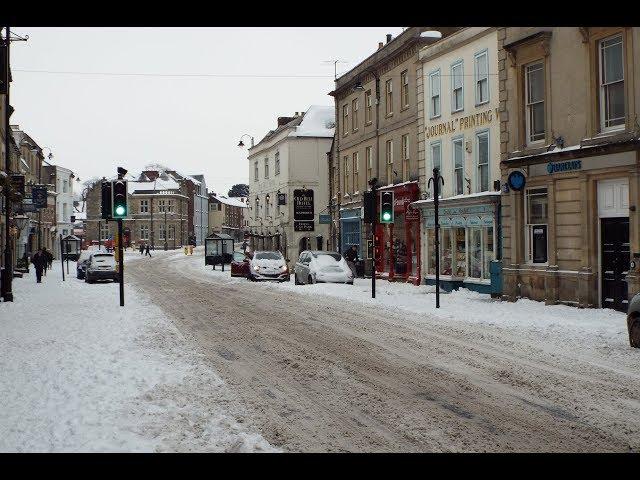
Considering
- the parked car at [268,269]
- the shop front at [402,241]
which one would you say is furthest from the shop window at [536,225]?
the parked car at [268,269]

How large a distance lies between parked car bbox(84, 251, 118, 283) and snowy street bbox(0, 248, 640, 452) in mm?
20161

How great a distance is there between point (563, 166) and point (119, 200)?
11954 mm

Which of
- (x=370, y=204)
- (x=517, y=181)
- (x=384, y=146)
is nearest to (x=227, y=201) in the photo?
(x=384, y=146)

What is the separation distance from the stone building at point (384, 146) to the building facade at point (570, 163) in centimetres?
893

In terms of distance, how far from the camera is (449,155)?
2873 cm

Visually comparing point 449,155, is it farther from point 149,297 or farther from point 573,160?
point 149,297

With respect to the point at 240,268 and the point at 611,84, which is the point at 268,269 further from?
the point at 611,84

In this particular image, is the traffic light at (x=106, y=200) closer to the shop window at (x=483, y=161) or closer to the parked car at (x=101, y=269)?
the shop window at (x=483, y=161)

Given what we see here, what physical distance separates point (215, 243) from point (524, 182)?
134ft

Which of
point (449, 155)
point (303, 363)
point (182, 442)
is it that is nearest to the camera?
point (182, 442)

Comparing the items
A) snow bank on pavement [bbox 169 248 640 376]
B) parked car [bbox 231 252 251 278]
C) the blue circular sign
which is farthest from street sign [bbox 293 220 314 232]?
the blue circular sign

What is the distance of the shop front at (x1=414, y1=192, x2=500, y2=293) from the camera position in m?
25.8

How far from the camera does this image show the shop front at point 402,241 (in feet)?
105

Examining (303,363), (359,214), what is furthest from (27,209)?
(303,363)
